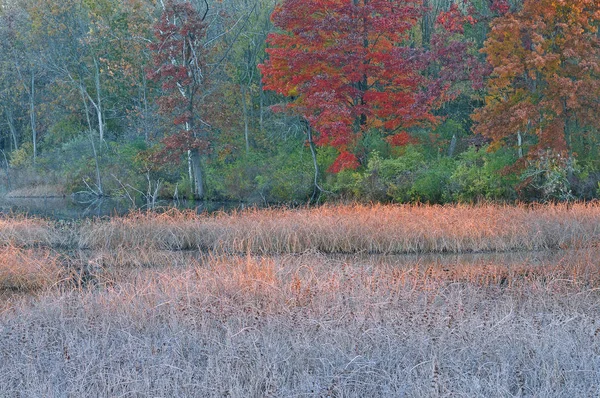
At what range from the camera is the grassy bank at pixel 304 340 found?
17.6 feet

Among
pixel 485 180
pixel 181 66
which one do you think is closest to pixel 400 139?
pixel 485 180

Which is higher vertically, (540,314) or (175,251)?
(540,314)

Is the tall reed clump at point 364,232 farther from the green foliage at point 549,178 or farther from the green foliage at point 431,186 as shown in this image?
the green foliage at point 431,186

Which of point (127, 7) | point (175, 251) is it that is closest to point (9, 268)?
point (175, 251)

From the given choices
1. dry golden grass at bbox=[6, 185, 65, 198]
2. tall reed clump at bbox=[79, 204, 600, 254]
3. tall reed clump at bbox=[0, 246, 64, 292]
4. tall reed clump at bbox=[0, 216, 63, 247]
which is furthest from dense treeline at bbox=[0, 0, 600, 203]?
tall reed clump at bbox=[0, 246, 64, 292]

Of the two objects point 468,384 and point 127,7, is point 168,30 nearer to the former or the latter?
point 127,7

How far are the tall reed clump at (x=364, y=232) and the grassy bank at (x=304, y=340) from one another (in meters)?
5.79

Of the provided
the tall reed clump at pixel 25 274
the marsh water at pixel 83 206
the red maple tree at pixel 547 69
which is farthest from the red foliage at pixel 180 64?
the tall reed clump at pixel 25 274

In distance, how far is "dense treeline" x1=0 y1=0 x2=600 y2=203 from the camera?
71.6 ft

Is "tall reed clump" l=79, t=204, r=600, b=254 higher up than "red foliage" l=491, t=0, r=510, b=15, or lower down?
lower down

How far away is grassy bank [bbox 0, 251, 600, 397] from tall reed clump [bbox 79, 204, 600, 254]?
5792mm

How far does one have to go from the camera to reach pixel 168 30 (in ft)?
84.6

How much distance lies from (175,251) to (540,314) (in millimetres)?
10181

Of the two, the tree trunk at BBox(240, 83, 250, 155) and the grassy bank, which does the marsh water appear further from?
the grassy bank
